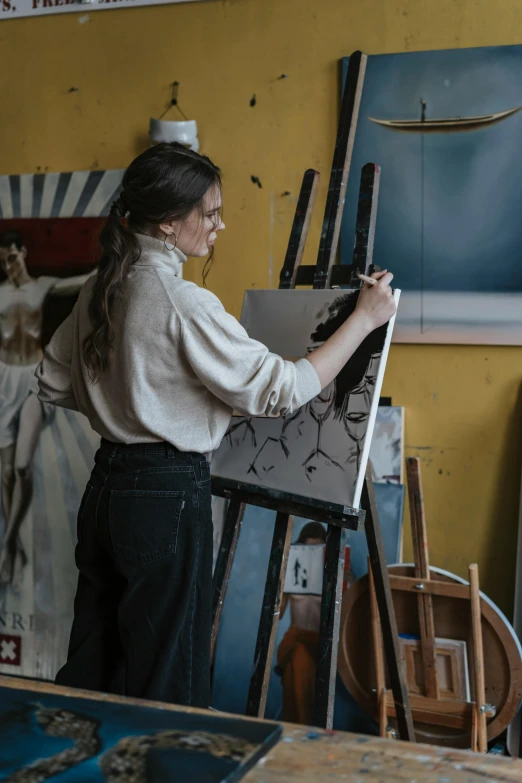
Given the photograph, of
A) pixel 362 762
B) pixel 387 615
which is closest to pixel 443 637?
pixel 387 615

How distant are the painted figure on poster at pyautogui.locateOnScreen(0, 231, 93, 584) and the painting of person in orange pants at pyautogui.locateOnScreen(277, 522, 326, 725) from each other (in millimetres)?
994

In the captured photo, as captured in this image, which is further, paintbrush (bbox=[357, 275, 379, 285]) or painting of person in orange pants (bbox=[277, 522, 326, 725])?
painting of person in orange pants (bbox=[277, 522, 326, 725])

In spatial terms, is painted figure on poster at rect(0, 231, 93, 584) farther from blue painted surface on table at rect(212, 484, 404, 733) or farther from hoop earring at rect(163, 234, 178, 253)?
hoop earring at rect(163, 234, 178, 253)

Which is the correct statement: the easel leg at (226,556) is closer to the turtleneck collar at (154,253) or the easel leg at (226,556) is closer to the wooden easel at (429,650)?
the wooden easel at (429,650)

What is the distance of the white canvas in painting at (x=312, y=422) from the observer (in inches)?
67.7

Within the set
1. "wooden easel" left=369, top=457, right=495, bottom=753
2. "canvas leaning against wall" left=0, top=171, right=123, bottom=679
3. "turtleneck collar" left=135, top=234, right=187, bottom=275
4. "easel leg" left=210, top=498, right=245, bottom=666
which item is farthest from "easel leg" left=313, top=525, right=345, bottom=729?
"canvas leaning against wall" left=0, top=171, right=123, bottom=679

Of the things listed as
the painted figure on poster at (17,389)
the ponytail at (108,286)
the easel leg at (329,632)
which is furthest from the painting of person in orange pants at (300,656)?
the ponytail at (108,286)

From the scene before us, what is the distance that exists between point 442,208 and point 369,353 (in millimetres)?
873

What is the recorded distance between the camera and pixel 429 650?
221 centimetres

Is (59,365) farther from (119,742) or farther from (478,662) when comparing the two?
(478,662)

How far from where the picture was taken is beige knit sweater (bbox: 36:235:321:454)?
1497mm

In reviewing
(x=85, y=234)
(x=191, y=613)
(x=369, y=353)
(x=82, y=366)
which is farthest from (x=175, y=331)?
(x=85, y=234)

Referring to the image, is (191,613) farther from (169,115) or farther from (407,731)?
(169,115)

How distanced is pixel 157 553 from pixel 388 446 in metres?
1.11
